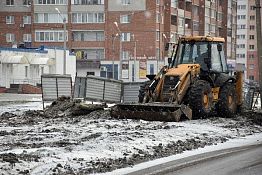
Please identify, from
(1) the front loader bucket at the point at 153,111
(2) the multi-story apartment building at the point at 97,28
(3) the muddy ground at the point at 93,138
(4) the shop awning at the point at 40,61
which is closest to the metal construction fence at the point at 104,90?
(3) the muddy ground at the point at 93,138

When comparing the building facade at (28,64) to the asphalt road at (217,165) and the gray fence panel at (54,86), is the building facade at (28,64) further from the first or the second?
the asphalt road at (217,165)

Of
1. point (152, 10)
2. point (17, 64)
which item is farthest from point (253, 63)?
point (17, 64)

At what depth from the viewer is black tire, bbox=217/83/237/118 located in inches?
852

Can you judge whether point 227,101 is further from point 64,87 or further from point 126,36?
point 126,36

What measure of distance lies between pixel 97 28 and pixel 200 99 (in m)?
73.2

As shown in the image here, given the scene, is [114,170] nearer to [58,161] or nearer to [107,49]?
[58,161]

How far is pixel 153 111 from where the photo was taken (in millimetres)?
19266

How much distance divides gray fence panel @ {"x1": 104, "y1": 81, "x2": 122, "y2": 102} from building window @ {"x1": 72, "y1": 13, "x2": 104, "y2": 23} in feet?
207

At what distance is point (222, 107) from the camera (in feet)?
71.0

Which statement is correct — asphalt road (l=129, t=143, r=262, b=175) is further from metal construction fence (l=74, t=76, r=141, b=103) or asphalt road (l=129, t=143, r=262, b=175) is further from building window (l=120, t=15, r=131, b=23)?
building window (l=120, t=15, r=131, b=23)

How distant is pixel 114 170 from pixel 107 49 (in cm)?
8118

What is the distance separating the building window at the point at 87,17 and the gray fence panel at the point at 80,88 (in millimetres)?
63389

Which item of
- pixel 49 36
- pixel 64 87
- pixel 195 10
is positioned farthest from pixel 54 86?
pixel 195 10

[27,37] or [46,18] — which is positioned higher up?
[46,18]
